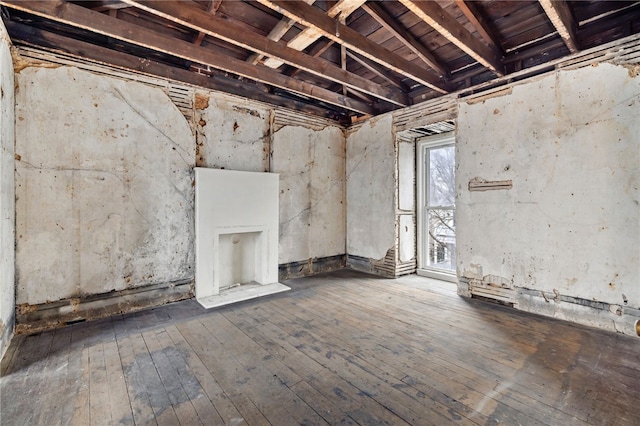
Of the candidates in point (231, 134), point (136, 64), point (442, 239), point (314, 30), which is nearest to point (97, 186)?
point (136, 64)

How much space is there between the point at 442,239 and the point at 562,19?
3229 millimetres

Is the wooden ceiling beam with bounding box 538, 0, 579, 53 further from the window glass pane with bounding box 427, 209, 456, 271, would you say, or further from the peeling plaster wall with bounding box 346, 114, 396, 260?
the window glass pane with bounding box 427, 209, 456, 271

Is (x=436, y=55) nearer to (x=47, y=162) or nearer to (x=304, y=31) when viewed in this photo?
(x=304, y=31)

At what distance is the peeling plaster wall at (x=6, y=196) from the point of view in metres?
2.22

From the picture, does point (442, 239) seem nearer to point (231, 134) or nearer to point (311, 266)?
point (311, 266)

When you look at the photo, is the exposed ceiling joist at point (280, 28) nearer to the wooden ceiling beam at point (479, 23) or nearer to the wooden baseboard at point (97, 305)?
the wooden ceiling beam at point (479, 23)

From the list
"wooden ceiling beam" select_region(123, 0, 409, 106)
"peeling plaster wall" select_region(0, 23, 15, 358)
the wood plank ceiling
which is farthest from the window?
"peeling plaster wall" select_region(0, 23, 15, 358)

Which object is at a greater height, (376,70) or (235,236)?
(376,70)

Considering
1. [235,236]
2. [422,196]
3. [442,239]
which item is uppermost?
[422,196]

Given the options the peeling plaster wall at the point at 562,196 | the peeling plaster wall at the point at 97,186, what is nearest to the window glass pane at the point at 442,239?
the peeling plaster wall at the point at 562,196

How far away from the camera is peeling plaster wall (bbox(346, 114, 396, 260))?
15.4ft

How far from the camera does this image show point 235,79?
Answer: 12.9 ft

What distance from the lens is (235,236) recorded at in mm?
4195

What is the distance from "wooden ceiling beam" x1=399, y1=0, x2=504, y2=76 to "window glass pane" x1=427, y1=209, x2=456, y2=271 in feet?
7.37
